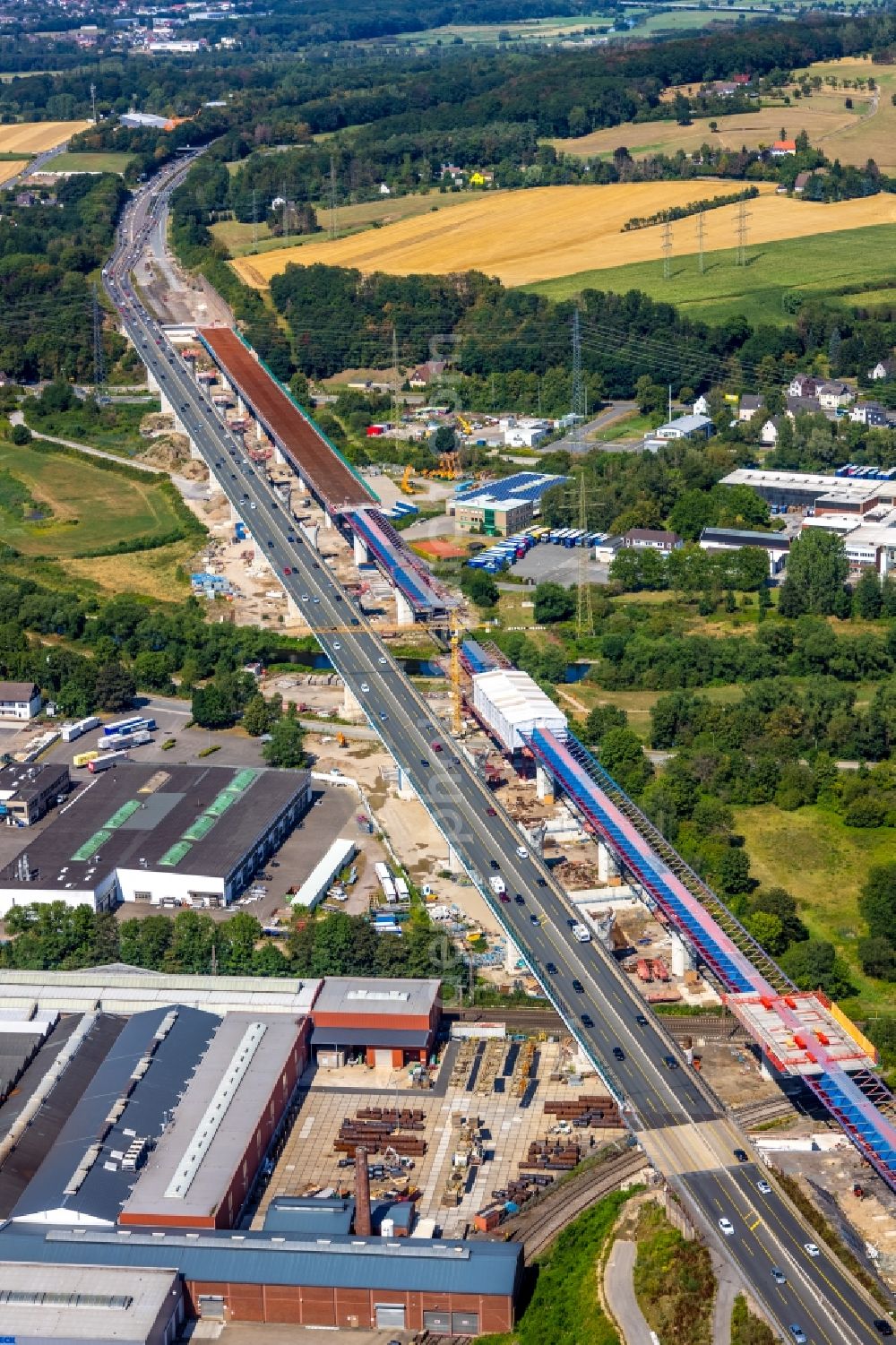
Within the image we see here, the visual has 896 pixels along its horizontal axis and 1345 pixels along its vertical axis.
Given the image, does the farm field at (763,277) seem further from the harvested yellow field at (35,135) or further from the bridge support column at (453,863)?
the harvested yellow field at (35,135)

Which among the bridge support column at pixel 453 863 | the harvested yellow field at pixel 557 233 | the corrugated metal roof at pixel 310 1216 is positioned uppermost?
the corrugated metal roof at pixel 310 1216

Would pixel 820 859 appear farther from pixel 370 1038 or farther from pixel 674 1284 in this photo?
pixel 674 1284

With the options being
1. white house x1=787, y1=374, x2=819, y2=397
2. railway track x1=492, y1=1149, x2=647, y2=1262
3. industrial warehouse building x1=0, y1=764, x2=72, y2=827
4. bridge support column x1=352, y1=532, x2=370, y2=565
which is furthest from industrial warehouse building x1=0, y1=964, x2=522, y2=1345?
white house x1=787, y1=374, x2=819, y2=397

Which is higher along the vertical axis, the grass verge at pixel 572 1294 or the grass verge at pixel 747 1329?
the grass verge at pixel 747 1329

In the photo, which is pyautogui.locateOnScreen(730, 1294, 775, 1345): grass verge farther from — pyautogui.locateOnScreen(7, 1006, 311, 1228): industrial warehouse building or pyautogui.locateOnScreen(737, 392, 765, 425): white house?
pyautogui.locateOnScreen(737, 392, 765, 425): white house

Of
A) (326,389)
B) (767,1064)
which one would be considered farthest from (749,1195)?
(326,389)

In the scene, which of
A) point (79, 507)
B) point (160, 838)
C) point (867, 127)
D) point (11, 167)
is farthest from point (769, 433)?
point (11, 167)

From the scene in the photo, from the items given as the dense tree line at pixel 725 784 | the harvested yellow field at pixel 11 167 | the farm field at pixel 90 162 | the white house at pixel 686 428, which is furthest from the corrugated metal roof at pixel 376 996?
Result: the farm field at pixel 90 162

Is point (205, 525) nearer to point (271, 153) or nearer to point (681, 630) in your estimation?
point (681, 630)
